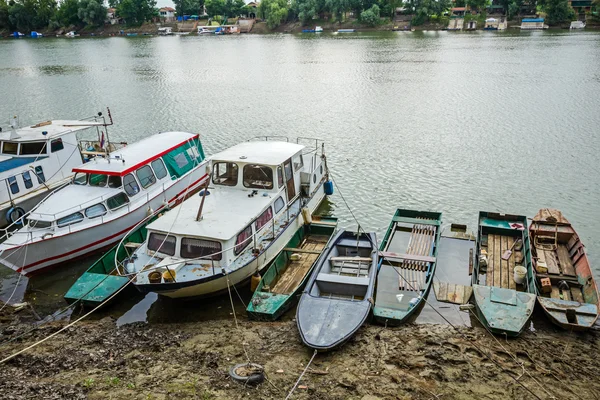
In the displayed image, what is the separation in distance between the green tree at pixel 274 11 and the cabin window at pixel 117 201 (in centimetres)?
12729

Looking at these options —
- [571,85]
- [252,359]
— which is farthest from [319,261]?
[571,85]

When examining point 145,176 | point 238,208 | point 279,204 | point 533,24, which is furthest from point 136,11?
point 238,208

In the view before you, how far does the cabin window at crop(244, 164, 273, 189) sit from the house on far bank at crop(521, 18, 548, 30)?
120m

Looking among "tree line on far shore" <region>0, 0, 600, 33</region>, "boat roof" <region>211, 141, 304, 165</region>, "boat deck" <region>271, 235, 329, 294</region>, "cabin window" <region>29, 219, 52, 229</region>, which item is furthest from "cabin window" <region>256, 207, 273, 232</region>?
"tree line on far shore" <region>0, 0, 600, 33</region>

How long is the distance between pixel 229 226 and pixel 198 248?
45.8 inches

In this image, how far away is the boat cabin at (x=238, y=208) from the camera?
45.2ft

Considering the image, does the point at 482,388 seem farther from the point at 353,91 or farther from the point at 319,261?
the point at 353,91

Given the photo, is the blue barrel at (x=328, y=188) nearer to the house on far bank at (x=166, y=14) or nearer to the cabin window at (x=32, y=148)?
the cabin window at (x=32, y=148)

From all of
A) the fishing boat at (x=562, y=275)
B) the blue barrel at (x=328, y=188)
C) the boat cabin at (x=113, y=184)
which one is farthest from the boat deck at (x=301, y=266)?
the fishing boat at (x=562, y=275)

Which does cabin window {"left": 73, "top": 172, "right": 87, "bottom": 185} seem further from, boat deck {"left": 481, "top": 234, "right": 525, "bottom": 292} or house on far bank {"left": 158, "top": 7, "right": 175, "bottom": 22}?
house on far bank {"left": 158, "top": 7, "right": 175, "bottom": 22}

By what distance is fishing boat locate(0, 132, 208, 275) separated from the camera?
51.3 feet

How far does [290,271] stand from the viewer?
51.1ft

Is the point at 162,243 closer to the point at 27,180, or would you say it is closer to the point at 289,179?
the point at 289,179

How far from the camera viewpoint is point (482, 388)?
9773 millimetres
